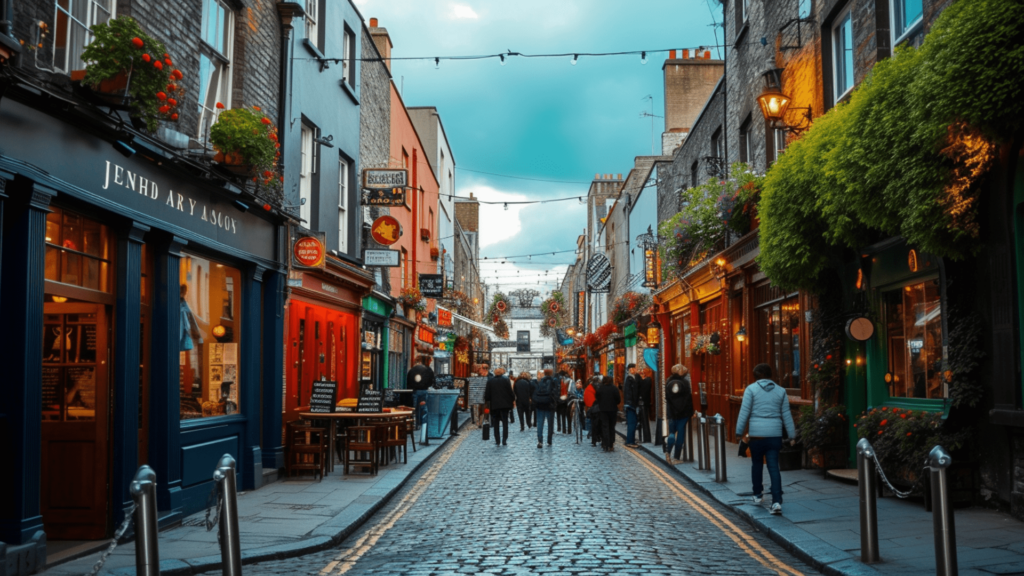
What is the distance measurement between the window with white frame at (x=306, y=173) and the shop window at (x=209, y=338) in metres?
4.00

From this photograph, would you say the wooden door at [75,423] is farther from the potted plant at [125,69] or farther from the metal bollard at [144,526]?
the metal bollard at [144,526]

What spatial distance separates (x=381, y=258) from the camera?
20.7 meters

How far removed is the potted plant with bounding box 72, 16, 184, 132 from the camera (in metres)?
7.99

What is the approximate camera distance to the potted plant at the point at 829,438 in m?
13.0

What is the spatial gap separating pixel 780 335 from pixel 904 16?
7.28 m

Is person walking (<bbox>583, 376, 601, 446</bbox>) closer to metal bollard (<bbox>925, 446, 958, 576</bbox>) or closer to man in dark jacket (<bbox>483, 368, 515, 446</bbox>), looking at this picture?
man in dark jacket (<bbox>483, 368, 515, 446</bbox>)

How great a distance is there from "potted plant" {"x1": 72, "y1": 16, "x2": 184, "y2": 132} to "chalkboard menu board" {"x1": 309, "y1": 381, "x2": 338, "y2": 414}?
21.9 feet

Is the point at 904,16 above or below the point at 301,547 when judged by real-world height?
above

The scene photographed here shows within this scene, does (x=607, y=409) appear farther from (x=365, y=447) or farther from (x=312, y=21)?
(x=312, y=21)

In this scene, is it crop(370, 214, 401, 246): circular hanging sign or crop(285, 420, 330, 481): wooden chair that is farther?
crop(370, 214, 401, 246): circular hanging sign

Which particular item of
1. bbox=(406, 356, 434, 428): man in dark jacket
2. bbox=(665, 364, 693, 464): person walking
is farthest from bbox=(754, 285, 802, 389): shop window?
bbox=(406, 356, 434, 428): man in dark jacket

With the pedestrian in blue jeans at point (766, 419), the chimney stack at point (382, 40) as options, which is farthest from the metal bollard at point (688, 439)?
the chimney stack at point (382, 40)

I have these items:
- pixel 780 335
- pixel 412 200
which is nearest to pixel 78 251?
pixel 780 335

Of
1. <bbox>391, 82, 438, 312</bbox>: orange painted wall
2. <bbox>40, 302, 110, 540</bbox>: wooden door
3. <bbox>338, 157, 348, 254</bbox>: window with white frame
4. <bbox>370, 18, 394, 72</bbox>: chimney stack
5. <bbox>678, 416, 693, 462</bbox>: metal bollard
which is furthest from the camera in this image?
<bbox>370, 18, 394, 72</bbox>: chimney stack
